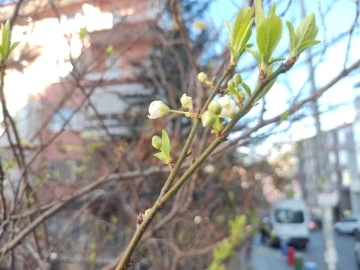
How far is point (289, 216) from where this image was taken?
5.30 meters

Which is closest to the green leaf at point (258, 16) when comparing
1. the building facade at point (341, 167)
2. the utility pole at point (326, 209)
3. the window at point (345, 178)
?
the building facade at point (341, 167)

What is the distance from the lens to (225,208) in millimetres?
7047

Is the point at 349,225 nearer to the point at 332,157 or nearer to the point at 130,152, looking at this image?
the point at 332,157

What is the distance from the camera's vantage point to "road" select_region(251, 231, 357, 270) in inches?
136

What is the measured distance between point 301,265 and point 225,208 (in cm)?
258

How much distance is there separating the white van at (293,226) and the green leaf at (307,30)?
13.3 ft

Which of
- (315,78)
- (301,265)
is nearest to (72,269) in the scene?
(301,265)

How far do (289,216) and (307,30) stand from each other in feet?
16.1

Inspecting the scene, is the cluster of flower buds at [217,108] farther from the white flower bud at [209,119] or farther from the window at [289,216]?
the window at [289,216]

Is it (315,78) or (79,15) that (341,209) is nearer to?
(315,78)

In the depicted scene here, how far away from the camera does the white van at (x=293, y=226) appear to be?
460 centimetres

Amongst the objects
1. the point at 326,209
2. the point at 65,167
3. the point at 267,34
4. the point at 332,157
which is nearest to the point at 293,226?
the point at 326,209

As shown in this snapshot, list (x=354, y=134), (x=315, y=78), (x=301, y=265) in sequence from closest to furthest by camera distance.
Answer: (x=315, y=78)
(x=354, y=134)
(x=301, y=265)

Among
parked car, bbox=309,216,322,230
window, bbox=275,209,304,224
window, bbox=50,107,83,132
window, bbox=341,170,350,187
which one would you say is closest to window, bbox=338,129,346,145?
window, bbox=341,170,350,187
